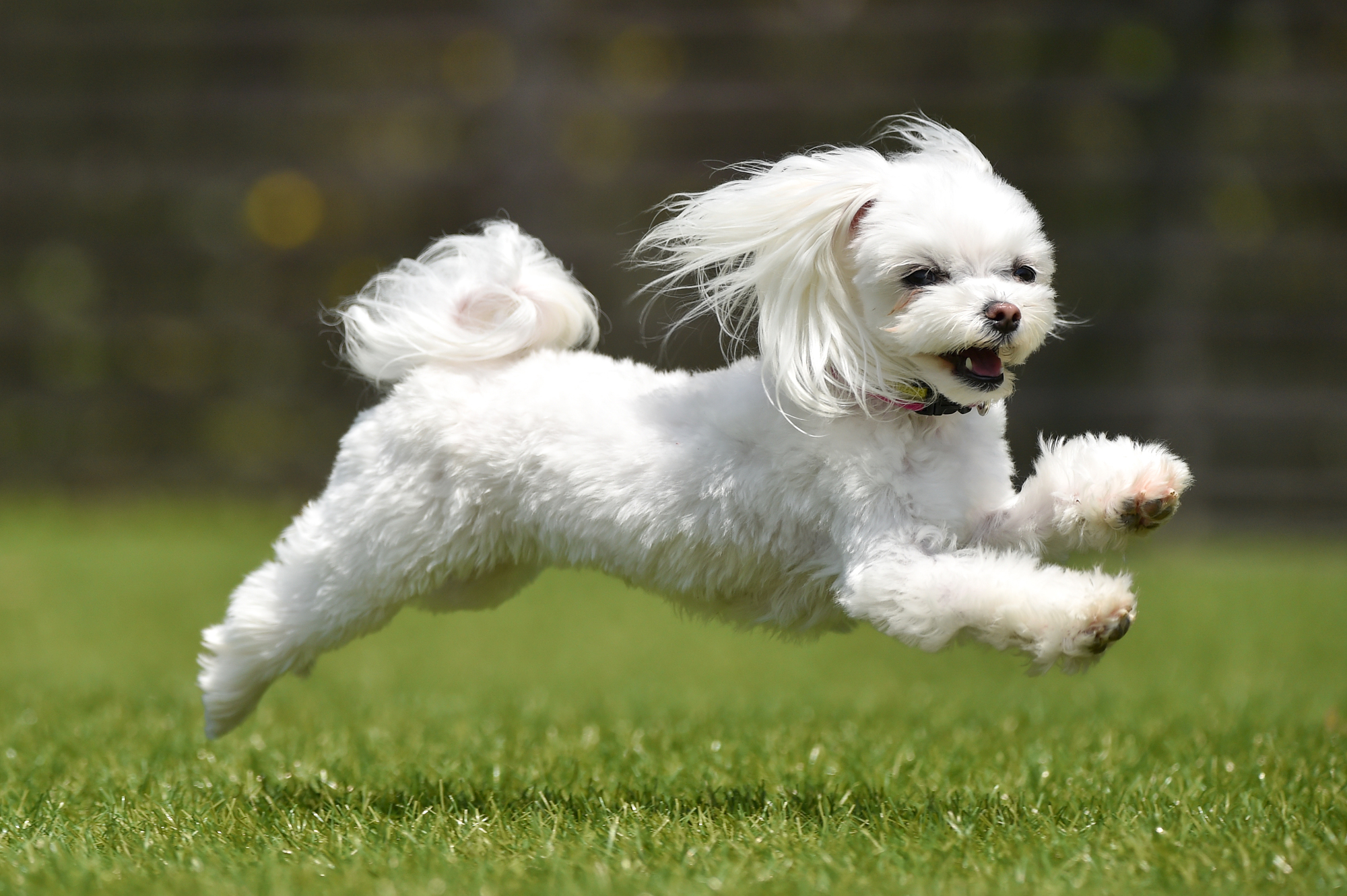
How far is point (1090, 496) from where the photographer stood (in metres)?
2.45

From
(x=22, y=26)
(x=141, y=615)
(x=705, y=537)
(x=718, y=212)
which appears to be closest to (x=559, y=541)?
(x=705, y=537)

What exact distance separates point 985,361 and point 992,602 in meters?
0.44

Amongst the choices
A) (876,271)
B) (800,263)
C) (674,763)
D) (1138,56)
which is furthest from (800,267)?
(1138,56)

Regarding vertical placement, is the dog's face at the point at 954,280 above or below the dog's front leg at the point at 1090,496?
above

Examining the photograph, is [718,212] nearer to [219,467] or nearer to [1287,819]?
[1287,819]

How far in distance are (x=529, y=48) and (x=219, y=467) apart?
3.22 m

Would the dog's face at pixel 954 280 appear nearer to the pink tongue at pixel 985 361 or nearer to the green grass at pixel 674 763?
the pink tongue at pixel 985 361

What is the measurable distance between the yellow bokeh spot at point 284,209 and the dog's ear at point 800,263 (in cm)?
668

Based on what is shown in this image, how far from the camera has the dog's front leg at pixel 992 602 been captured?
2260 mm

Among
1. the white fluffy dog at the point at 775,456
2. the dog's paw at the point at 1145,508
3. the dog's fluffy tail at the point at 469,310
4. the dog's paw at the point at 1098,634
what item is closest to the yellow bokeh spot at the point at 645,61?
the dog's fluffy tail at the point at 469,310

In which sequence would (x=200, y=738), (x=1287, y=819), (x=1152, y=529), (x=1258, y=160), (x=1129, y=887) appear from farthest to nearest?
1. (x=1258, y=160)
2. (x=200, y=738)
3. (x=1287, y=819)
4. (x=1152, y=529)
5. (x=1129, y=887)

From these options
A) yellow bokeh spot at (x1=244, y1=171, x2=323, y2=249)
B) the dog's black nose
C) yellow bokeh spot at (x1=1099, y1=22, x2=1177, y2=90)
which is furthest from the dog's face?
yellow bokeh spot at (x1=244, y1=171, x2=323, y2=249)

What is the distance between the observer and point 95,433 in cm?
907

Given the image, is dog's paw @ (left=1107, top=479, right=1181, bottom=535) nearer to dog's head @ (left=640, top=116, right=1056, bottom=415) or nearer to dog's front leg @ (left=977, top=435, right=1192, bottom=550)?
dog's front leg @ (left=977, top=435, right=1192, bottom=550)
